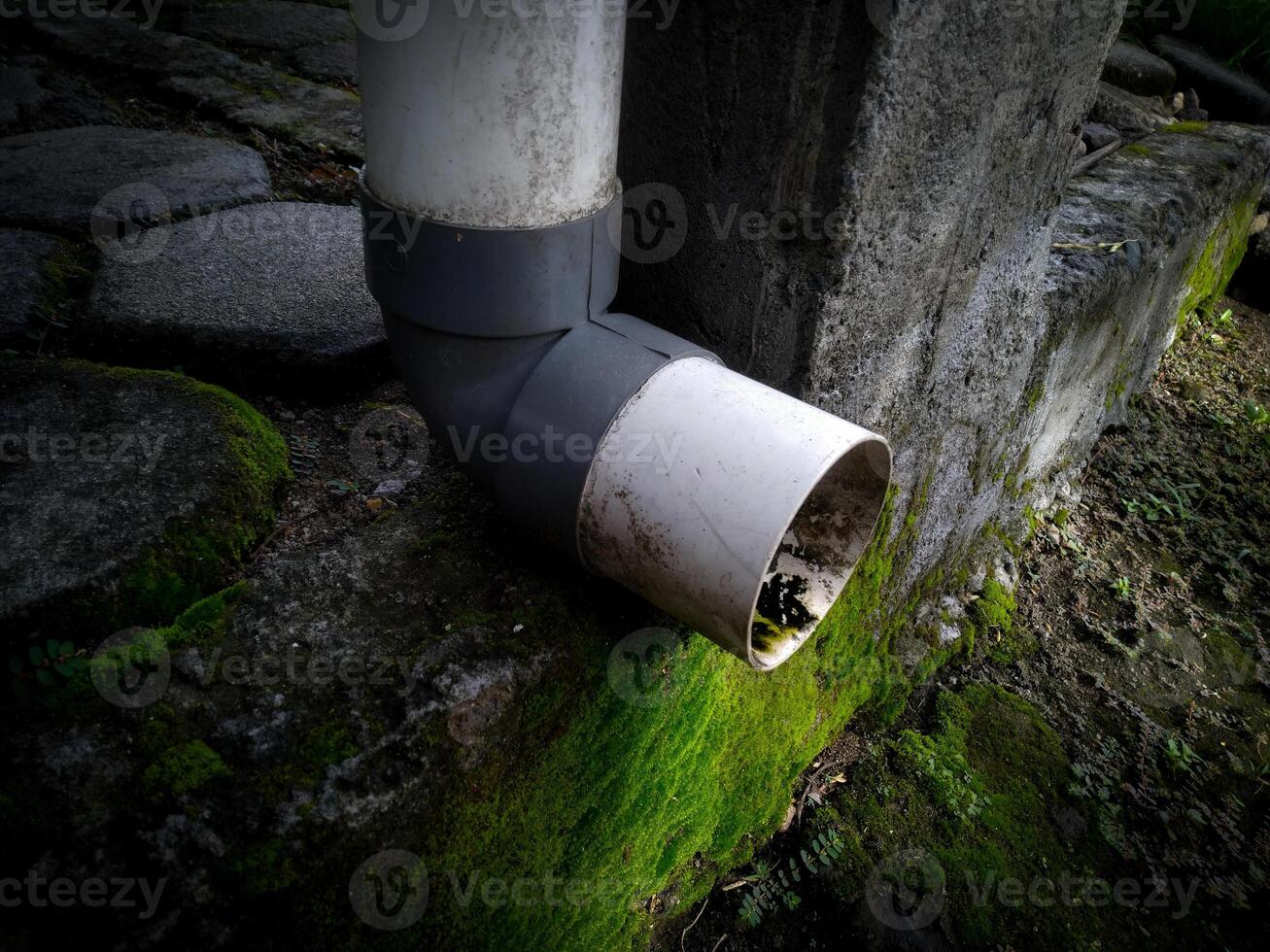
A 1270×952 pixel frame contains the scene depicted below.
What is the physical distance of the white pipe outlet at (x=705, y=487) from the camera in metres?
1.18

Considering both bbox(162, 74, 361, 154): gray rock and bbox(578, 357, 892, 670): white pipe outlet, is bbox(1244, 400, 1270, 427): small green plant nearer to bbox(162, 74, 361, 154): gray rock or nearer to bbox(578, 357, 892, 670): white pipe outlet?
bbox(578, 357, 892, 670): white pipe outlet

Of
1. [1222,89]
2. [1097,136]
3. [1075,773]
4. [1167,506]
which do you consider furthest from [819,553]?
[1222,89]

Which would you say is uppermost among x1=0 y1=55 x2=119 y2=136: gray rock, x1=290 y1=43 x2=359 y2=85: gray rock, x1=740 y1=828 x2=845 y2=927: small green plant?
x1=290 y1=43 x2=359 y2=85: gray rock

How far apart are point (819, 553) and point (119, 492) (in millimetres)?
1181

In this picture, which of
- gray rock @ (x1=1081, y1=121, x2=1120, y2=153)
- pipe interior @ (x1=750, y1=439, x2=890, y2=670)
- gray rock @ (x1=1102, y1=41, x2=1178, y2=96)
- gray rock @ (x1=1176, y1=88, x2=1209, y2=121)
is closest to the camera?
pipe interior @ (x1=750, y1=439, x2=890, y2=670)

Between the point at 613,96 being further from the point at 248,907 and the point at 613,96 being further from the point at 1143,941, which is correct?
the point at 1143,941

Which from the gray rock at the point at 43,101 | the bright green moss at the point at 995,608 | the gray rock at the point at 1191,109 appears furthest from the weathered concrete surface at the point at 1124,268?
the gray rock at the point at 43,101

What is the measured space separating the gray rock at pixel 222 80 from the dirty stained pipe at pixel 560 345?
179 centimetres

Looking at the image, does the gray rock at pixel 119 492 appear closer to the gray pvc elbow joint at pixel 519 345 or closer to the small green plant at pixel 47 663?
the small green plant at pixel 47 663

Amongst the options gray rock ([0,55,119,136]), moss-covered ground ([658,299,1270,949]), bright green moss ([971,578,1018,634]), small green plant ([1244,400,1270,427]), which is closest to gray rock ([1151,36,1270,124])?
small green plant ([1244,400,1270,427])

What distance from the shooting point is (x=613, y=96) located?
4.14 ft

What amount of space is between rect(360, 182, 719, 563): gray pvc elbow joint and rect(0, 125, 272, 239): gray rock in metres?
1.22

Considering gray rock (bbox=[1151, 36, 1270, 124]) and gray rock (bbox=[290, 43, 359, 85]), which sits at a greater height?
gray rock (bbox=[1151, 36, 1270, 124])

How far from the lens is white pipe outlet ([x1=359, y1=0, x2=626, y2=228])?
42.9 inches
